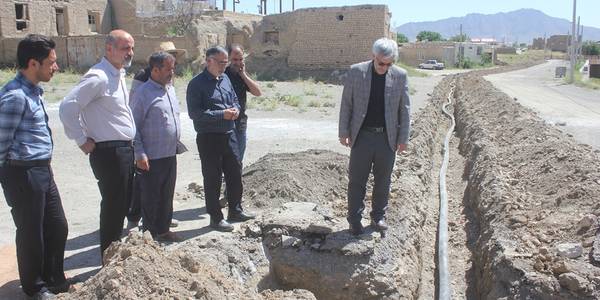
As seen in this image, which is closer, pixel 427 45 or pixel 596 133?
pixel 596 133

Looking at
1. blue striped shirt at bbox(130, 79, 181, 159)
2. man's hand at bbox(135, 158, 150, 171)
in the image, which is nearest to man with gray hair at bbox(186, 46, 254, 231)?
blue striped shirt at bbox(130, 79, 181, 159)

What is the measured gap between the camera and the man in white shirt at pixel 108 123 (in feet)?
12.9

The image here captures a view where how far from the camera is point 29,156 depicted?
11.8 ft

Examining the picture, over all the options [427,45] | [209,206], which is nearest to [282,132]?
[209,206]

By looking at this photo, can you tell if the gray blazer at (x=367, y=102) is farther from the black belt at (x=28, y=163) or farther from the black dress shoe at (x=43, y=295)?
the black dress shoe at (x=43, y=295)

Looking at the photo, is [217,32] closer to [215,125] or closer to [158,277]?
[215,125]

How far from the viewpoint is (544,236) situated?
16.6 ft

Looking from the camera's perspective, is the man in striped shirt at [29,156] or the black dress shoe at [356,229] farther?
the black dress shoe at [356,229]

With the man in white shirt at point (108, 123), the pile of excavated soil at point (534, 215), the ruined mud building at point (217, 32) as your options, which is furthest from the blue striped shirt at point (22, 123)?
the ruined mud building at point (217, 32)

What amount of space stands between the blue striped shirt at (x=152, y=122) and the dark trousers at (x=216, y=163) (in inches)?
21.7

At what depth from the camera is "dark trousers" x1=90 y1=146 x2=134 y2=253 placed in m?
4.09

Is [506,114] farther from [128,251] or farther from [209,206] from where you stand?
[128,251]

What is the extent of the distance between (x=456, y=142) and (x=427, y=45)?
5336cm

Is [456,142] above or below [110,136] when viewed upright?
below
